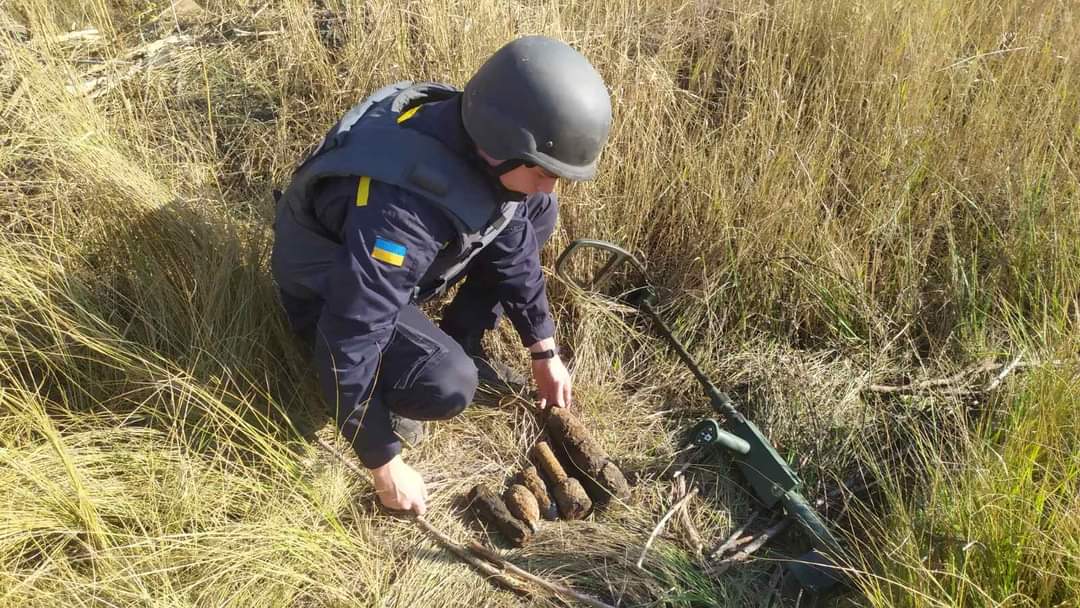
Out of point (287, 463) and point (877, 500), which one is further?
point (877, 500)

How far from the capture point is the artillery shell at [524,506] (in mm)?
2432

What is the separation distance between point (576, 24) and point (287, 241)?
1.77 meters

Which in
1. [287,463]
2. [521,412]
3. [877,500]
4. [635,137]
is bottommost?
[877,500]

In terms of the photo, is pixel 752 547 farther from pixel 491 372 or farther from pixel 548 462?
pixel 491 372

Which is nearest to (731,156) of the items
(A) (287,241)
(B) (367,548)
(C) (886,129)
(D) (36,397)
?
(C) (886,129)

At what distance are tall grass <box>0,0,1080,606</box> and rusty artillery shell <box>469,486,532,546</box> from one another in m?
0.07

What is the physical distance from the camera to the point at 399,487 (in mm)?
2264

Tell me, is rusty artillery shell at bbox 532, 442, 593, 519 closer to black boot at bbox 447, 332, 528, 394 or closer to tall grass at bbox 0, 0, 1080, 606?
tall grass at bbox 0, 0, 1080, 606

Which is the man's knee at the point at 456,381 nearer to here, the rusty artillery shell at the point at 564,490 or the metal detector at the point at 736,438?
the rusty artillery shell at the point at 564,490

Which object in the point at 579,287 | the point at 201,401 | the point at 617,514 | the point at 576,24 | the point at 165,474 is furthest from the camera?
the point at 576,24

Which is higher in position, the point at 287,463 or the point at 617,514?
the point at 287,463

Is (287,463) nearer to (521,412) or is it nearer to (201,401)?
(201,401)

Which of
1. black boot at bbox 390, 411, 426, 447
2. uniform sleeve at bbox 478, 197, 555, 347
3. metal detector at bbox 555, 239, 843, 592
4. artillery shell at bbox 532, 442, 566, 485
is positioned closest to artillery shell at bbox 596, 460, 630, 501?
artillery shell at bbox 532, 442, 566, 485

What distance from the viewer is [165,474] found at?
2.20 metres
